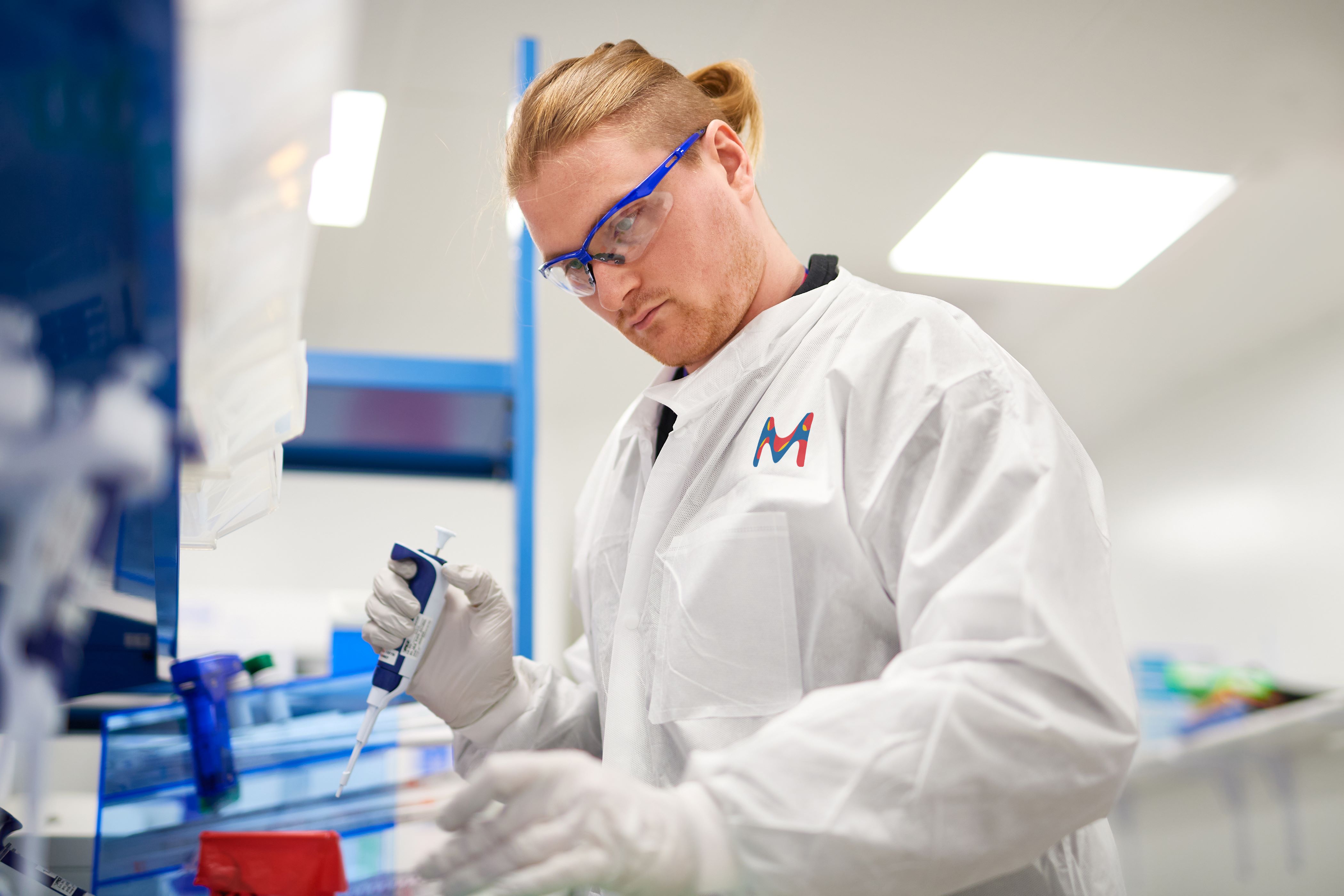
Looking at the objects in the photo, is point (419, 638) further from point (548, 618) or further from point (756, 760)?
point (548, 618)

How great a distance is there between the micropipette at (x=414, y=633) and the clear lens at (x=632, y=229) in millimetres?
396

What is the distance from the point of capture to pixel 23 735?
0.34 metres

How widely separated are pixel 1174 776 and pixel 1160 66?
2033 mm

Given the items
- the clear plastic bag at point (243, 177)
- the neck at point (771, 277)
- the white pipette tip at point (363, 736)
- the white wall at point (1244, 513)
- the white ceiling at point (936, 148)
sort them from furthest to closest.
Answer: the white wall at point (1244, 513)
the white ceiling at point (936, 148)
the neck at point (771, 277)
the white pipette tip at point (363, 736)
the clear plastic bag at point (243, 177)

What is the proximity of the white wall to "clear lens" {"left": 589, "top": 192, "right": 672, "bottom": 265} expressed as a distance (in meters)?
2.60

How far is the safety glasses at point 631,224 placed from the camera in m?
0.97

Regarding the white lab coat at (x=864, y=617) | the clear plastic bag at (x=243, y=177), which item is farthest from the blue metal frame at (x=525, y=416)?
the clear plastic bag at (x=243, y=177)

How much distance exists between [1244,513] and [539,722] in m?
3.20

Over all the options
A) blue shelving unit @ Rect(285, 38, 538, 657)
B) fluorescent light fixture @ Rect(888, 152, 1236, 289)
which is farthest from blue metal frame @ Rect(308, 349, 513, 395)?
fluorescent light fixture @ Rect(888, 152, 1236, 289)

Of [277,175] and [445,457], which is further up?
[277,175]

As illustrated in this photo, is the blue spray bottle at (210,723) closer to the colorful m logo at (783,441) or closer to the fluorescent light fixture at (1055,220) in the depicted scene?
the colorful m logo at (783,441)

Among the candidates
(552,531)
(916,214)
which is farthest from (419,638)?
(552,531)

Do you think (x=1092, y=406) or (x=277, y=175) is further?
(x=1092, y=406)

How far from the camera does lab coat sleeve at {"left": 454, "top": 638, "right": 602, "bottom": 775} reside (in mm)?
1126
